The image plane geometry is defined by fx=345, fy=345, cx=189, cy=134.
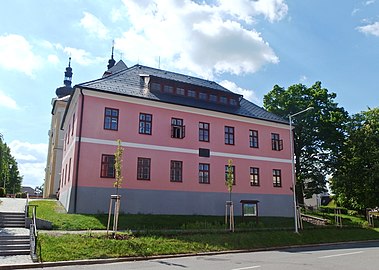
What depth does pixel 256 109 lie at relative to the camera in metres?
Result: 32.4

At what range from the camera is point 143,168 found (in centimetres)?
2456

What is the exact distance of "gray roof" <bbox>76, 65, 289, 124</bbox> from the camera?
24891 mm

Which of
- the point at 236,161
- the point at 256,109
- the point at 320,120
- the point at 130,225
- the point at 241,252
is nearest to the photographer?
the point at 241,252

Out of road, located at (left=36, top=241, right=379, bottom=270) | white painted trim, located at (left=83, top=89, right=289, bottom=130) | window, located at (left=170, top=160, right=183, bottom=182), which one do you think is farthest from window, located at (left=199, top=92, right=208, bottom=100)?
road, located at (left=36, top=241, right=379, bottom=270)

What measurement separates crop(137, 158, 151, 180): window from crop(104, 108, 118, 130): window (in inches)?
117

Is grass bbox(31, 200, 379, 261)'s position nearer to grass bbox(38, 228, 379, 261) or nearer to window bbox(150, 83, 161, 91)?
grass bbox(38, 228, 379, 261)

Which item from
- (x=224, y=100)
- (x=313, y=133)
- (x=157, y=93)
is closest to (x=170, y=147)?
(x=157, y=93)

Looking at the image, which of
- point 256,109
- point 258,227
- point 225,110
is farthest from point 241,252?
point 256,109

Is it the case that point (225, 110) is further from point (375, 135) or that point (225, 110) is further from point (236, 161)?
point (375, 135)

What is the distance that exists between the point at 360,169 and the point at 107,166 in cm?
2584

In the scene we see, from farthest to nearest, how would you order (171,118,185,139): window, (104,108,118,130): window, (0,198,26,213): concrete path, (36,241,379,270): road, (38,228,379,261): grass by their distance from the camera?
(171,118,185,139): window, (104,108,118,130): window, (0,198,26,213): concrete path, (38,228,379,261): grass, (36,241,379,270): road

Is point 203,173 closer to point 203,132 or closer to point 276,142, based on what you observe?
point 203,132

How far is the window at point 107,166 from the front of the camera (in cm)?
2313

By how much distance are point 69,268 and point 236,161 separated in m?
19.0
